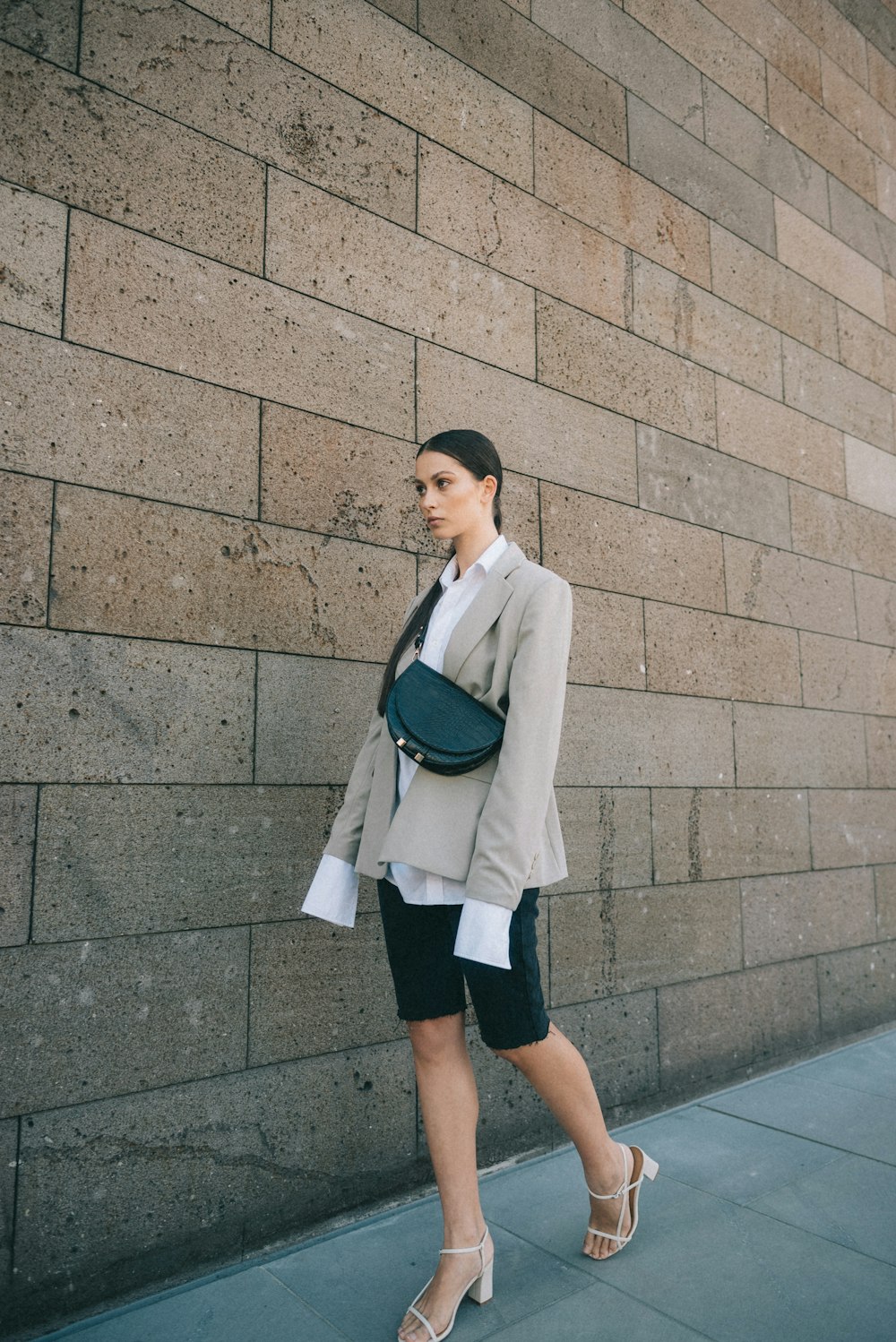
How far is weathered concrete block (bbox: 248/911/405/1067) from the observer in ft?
8.42

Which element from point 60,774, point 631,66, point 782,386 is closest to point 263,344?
point 60,774

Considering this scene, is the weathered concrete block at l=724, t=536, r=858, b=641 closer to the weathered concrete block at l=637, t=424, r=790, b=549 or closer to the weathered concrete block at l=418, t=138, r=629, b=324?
the weathered concrete block at l=637, t=424, r=790, b=549

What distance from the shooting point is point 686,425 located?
3.99 meters

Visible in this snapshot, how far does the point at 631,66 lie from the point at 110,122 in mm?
2486

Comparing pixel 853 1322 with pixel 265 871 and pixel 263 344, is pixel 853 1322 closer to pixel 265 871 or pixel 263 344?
pixel 265 871

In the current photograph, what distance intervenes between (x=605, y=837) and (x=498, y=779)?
1560 millimetres

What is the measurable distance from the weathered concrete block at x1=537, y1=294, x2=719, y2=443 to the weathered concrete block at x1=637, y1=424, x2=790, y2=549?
9 cm

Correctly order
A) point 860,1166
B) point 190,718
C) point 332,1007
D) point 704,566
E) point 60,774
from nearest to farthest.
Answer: point 60,774 < point 190,718 < point 332,1007 < point 860,1166 < point 704,566

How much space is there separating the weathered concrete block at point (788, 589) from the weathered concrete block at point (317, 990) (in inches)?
87.5

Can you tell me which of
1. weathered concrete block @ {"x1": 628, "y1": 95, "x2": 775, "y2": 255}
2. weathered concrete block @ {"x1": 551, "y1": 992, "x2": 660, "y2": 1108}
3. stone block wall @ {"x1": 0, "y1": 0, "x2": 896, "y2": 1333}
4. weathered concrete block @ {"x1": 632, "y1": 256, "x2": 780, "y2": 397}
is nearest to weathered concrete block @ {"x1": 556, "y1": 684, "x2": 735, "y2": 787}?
stone block wall @ {"x1": 0, "y1": 0, "x2": 896, "y2": 1333}

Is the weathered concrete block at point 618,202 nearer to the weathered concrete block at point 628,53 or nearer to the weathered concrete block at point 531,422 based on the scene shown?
the weathered concrete block at point 628,53

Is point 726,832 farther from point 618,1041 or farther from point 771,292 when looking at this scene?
point 771,292

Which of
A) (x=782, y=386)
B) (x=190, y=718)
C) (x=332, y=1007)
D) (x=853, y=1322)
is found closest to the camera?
(x=853, y=1322)

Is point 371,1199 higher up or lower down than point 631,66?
lower down
